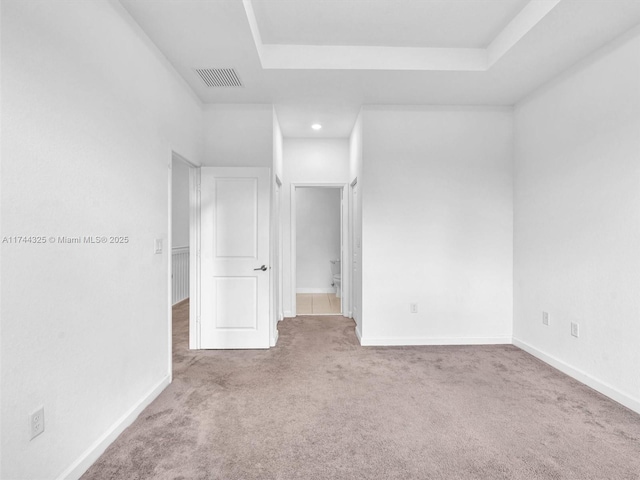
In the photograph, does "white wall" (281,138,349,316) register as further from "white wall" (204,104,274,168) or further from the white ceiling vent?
the white ceiling vent

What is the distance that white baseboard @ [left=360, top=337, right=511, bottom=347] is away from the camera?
12.1 ft

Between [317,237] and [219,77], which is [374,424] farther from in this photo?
[317,237]

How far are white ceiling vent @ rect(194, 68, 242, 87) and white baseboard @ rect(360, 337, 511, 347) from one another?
115 inches

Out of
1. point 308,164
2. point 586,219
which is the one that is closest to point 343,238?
point 308,164

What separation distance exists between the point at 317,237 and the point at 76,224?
5434mm

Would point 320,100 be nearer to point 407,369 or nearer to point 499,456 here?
point 407,369

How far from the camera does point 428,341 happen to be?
3.70 m

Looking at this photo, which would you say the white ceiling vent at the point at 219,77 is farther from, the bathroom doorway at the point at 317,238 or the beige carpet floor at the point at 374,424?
the bathroom doorway at the point at 317,238

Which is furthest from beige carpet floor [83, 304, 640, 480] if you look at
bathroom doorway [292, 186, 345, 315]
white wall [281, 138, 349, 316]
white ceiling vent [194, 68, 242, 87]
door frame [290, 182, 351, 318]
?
bathroom doorway [292, 186, 345, 315]

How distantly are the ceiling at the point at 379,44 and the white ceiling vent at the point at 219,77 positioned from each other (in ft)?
0.22

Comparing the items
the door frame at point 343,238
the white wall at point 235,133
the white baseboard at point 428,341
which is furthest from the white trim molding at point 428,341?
the white wall at point 235,133

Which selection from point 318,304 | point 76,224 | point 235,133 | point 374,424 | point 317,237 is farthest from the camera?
point 317,237

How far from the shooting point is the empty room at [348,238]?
158 cm

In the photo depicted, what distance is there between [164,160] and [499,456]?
2974 millimetres
